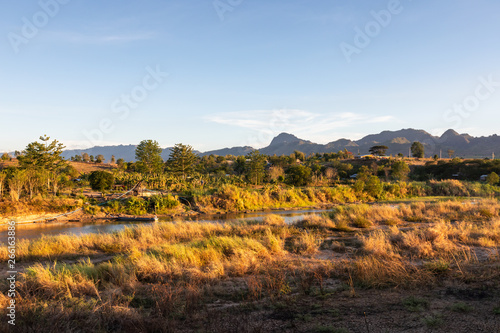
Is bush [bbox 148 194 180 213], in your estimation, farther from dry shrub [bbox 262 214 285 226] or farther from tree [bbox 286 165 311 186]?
tree [bbox 286 165 311 186]

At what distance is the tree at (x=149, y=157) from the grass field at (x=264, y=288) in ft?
128

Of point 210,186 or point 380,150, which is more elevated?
point 380,150

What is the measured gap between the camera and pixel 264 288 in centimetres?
725

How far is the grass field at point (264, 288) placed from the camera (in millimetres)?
5293

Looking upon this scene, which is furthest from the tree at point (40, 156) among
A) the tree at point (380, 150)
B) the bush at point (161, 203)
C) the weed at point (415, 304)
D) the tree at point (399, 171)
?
the tree at point (380, 150)

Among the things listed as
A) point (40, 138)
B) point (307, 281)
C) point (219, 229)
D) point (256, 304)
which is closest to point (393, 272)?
point (307, 281)

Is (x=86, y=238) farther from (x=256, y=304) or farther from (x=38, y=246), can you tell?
(x=256, y=304)

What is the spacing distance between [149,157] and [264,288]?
4883 centimetres

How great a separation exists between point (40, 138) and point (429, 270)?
35.0 m

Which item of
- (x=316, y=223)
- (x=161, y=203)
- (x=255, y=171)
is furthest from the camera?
(x=255, y=171)

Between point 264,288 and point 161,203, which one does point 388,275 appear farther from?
point 161,203

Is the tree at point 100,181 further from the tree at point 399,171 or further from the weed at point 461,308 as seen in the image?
the tree at point 399,171

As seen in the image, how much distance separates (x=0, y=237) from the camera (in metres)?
16.8

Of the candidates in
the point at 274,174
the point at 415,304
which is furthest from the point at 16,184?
the point at 274,174
